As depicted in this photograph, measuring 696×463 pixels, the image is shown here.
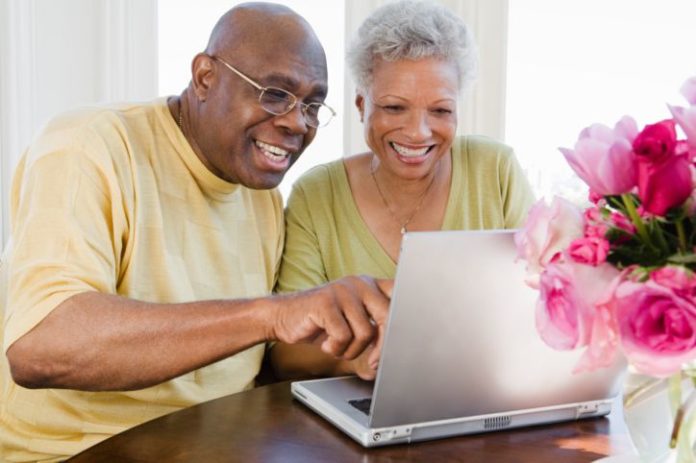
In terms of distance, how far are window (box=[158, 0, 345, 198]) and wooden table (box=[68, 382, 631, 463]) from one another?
6.41 feet

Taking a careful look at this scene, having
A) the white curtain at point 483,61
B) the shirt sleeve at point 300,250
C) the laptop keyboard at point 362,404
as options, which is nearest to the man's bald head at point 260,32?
the shirt sleeve at point 300,250

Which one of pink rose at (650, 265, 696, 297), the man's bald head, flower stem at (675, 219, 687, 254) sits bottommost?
pink rose at (650, 265, 696, 297)

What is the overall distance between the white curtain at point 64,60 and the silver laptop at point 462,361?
216 cm

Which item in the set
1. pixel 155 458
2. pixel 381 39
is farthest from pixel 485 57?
pixel 155 458

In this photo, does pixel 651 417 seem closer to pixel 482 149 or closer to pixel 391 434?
pixel 391 434

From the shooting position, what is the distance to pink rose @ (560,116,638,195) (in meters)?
0.85

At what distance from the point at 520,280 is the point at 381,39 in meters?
1.11

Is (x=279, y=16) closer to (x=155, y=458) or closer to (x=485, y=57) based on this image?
(x=155, y=458)

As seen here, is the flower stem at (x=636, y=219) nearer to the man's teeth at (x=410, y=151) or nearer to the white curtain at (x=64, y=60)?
the man's teeth at (x=410, y=151)

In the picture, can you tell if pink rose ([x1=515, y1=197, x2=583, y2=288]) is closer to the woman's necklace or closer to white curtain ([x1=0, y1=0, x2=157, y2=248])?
the woman's necklace

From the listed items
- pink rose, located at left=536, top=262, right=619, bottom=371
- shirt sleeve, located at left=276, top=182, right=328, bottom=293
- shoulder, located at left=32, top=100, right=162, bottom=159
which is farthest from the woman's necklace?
pink rose, located at left=536, top=262, right=619, bottom=371

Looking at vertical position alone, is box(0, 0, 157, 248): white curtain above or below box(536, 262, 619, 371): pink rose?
above

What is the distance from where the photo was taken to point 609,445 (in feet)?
4.25

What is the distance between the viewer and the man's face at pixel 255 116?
5.83 ft
